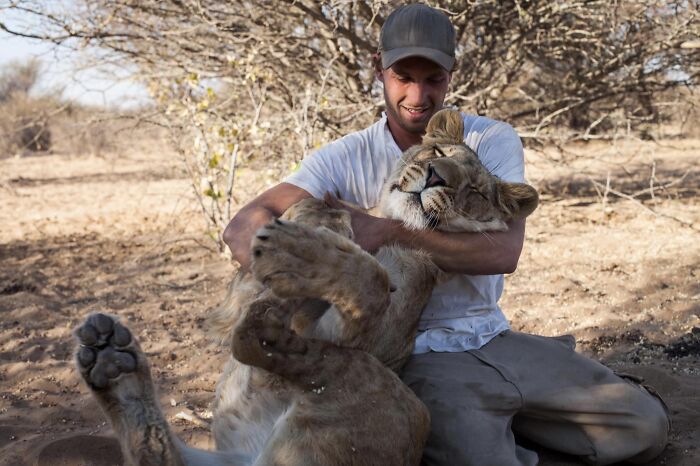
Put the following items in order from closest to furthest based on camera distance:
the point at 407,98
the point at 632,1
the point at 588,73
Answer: the point at 407,98 → the point at 632,1 → the point at 588,73

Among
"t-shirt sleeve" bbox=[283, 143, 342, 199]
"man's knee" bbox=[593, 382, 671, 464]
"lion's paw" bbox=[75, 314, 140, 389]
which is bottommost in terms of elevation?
"man's knee" bbox=[593, 382, 671, 464]

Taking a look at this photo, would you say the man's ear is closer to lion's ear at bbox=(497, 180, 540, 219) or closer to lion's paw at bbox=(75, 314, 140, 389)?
lion's ear at bbox=(497, 180, 540, 219)

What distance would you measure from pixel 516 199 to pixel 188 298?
12.3ft

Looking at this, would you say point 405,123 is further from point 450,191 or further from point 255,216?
point 255,216

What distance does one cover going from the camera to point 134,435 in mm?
2633

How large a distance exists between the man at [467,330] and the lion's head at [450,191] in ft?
0.23

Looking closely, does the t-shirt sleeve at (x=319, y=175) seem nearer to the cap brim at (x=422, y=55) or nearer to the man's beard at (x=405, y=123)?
the man's beard at (x=405, y=123)

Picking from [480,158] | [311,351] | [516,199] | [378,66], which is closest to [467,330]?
[516,199]

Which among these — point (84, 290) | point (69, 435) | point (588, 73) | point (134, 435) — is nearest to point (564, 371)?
point (134, 435)

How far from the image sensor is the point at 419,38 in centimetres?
337

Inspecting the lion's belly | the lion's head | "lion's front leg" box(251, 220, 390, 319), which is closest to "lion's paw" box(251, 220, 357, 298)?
"lion's front leg" box(251, 220, 390, 319)

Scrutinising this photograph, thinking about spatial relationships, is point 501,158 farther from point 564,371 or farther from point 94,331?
point 94,331

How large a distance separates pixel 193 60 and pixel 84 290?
316 centimetres

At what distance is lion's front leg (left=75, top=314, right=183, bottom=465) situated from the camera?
2605mm
